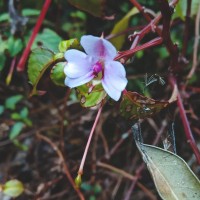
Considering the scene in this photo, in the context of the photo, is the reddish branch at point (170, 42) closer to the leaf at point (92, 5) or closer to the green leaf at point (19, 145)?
the leaf at point (92, 5)

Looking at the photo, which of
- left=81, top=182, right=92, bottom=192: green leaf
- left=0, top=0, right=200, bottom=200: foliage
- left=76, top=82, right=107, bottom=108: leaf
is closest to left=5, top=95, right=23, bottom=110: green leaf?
left=0, top=0, right=200, bottom=200: foliage

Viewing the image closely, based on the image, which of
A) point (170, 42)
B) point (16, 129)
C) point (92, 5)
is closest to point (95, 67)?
point (170, 42)

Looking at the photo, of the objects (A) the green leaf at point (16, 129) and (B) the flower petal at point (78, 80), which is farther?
(A) the green leaf at point (16, 129)

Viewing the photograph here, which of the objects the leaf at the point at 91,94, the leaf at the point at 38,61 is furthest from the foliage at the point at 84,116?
the leaf at the point at 91,94

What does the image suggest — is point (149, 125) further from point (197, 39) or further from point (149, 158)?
point (149, 158)

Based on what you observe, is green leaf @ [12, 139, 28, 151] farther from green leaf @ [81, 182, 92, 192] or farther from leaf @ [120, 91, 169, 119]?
leaf @ [120, 91, 169, 119]

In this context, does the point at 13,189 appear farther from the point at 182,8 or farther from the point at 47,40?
the point at 182,8
